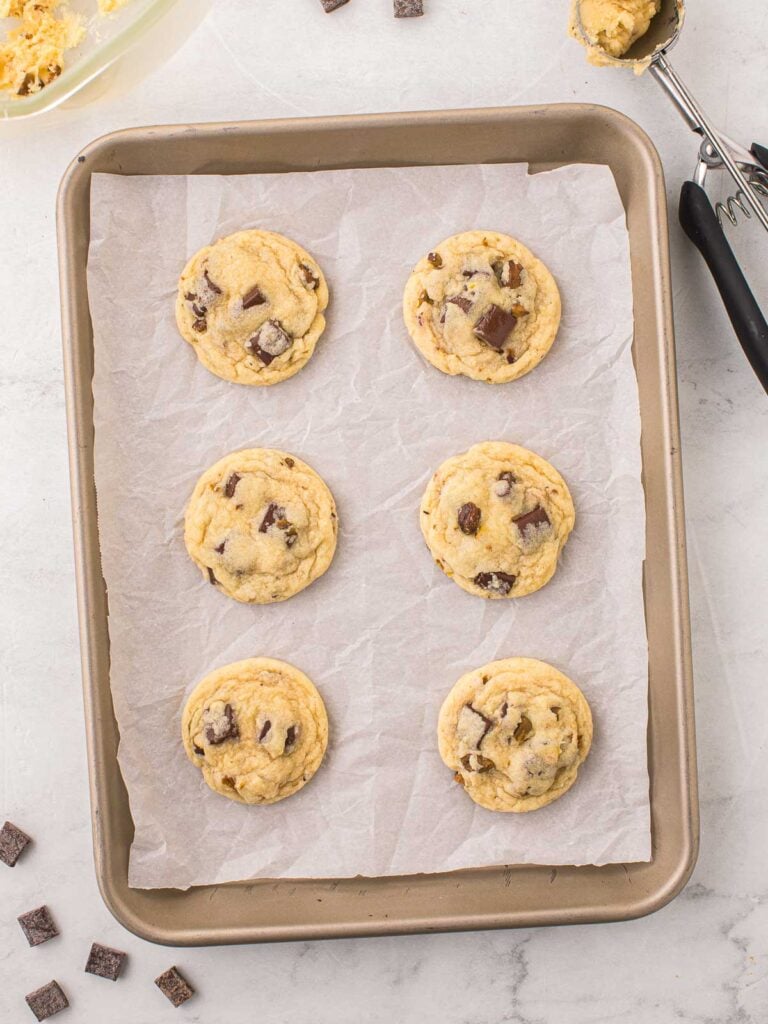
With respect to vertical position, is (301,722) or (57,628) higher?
(57,628)

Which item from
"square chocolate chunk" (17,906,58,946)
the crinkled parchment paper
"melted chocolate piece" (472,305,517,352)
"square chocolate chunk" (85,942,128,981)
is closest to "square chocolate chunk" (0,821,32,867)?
"square chocolate chunk" (17,906,58,946)

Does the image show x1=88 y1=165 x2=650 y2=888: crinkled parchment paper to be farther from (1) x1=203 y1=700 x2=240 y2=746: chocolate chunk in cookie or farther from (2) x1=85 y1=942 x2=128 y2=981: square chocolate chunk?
(2) x1=85 y1=942 x2=128 y2=981: square chocolate chunk

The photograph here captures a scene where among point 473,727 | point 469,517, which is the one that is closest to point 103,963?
point 473,727

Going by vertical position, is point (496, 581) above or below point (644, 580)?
above

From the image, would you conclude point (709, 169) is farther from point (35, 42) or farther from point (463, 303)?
point (35, 42)

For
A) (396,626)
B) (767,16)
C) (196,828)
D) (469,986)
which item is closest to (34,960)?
(196,828)

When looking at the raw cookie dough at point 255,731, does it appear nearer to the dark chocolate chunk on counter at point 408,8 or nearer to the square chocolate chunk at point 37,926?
the square chocolate chunk at point 37,926

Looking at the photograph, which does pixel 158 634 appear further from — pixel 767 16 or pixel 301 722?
pixel 767 16
